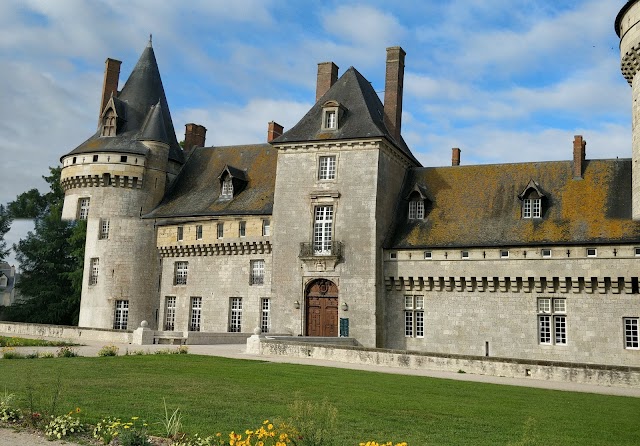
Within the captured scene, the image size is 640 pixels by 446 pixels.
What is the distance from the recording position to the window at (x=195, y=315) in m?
34.7

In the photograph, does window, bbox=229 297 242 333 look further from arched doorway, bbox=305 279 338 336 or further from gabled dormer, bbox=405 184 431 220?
gabled dormer, bbox=405 184 431 220

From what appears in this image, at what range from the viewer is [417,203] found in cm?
3167

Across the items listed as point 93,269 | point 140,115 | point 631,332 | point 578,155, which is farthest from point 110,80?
point 631,332

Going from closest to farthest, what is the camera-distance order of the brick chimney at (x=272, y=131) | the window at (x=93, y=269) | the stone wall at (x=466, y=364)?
the stone wall at (x=466, y=364) → the window at (x=93, y=269) → the brick chimney at (x=272, y=131)

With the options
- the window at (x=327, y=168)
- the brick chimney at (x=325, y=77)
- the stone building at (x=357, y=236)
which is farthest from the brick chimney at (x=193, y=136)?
the window at (x=327, y=168)

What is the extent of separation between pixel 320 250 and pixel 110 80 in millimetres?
18265

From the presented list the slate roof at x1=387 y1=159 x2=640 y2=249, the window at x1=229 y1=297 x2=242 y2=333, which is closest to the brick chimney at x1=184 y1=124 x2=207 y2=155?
the window at x1=229 y1=297 x2=242 y2=333

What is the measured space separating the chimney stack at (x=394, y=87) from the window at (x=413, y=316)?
841cm

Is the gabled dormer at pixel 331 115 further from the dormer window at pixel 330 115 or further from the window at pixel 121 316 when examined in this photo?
the window at pixel 121 316

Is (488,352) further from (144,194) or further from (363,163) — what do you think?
(144,194)

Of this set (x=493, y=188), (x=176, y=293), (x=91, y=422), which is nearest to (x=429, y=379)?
(x=91, y=422)

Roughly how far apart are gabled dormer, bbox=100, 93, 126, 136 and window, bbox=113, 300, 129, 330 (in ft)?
31.3

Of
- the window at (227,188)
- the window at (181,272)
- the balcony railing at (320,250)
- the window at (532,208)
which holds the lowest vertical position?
the window at (181,272)

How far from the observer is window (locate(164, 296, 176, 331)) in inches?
1388
